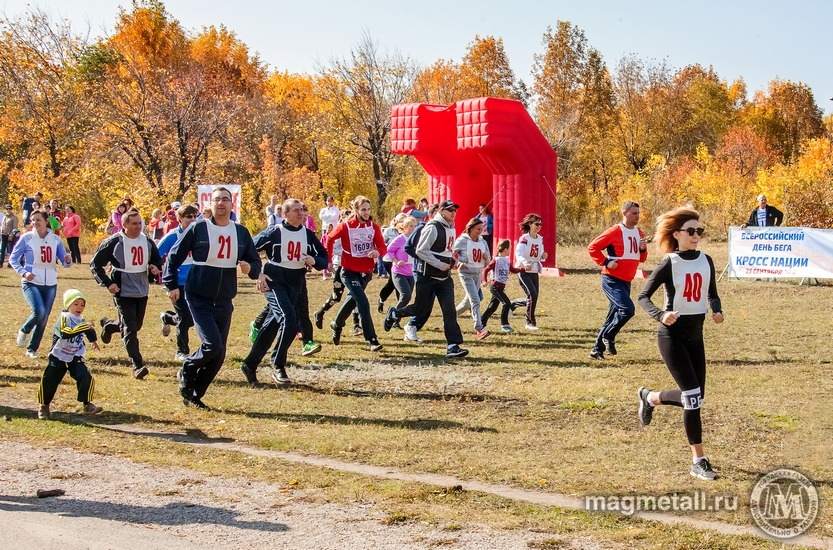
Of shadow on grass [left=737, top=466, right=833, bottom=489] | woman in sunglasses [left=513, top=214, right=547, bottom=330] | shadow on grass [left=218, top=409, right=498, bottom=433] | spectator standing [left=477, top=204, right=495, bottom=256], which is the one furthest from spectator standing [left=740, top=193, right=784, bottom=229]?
shadow on grass [left=737, top=466, right=833, bottom=489]

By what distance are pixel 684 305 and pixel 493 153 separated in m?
16.1

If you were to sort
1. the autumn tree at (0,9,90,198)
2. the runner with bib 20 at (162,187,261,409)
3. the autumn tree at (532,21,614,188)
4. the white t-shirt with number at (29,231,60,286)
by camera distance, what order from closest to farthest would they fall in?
the runner with bib 20 at (162,187,261,409), the white t-shirt with number at (29,231,60,286), the autumn tree at (0,9,90,198), the autumn tree at (532,21,614,188)

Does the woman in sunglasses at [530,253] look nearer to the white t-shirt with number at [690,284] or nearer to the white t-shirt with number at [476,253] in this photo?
the white t-shirt with number at [476,253]

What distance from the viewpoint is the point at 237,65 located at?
2675 inches

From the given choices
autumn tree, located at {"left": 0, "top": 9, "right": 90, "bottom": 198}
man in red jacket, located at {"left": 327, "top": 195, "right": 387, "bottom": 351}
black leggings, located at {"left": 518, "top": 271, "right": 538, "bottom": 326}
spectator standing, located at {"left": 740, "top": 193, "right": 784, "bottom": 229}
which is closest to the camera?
man in red jacket, located at {"left": 327, "top": 195, "right": 387, "bottom": 351}

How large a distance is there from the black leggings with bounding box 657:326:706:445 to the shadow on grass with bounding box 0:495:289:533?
285 cm

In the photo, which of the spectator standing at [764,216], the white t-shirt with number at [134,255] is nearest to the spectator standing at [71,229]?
the white t-shirt with number at [134,255]

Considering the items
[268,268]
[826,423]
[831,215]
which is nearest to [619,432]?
[826,423]

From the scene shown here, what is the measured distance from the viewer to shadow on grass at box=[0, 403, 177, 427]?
835 cm

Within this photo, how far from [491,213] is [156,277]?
1512cm

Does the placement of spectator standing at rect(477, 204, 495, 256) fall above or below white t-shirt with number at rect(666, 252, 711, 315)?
above

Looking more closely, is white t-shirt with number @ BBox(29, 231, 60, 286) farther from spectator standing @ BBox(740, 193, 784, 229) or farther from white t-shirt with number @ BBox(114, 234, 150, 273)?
spectator standing @ BBox(740, 193, 784, 229)

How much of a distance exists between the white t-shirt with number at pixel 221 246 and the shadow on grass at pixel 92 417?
4.80ft

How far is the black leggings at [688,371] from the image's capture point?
6477 millimetres
